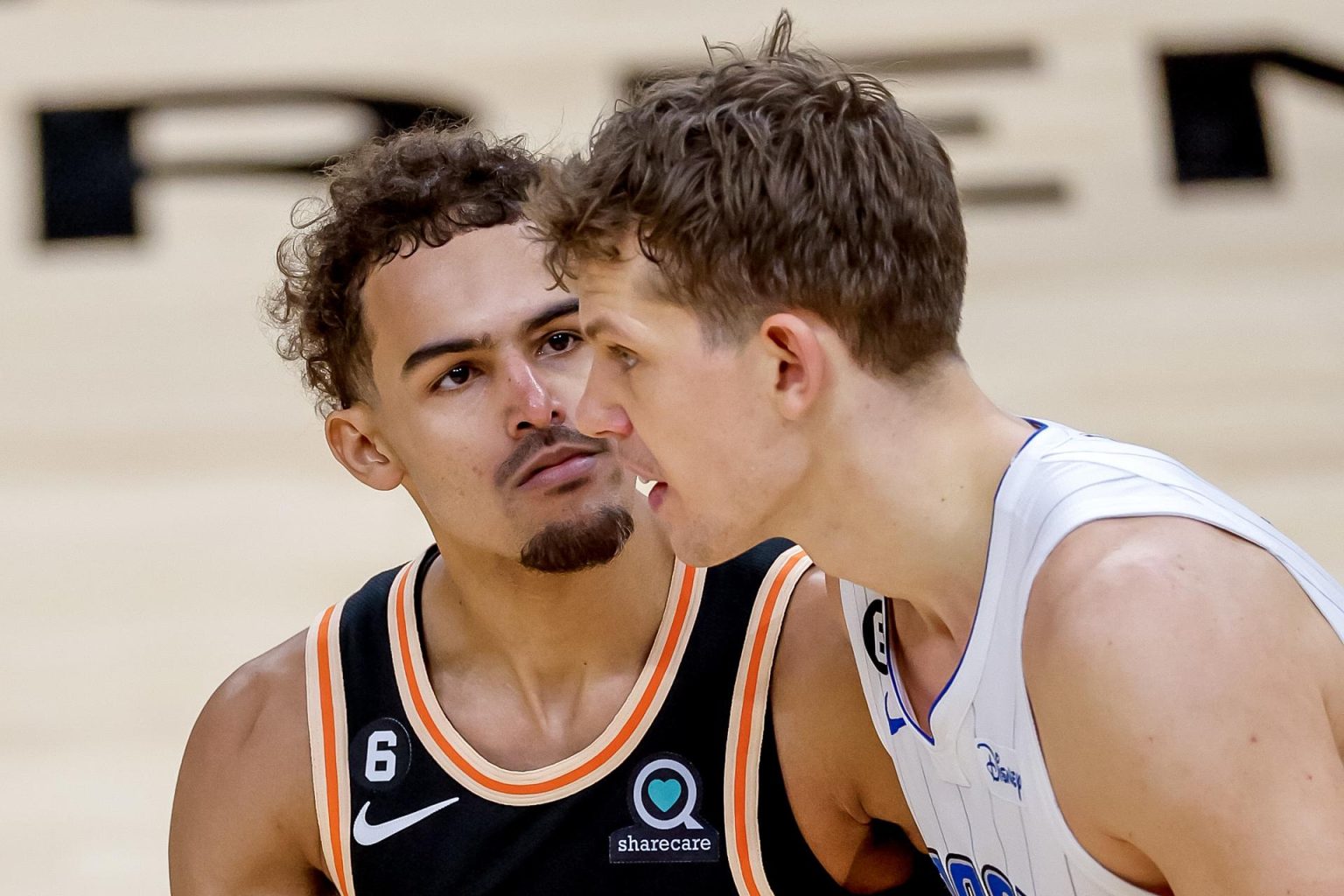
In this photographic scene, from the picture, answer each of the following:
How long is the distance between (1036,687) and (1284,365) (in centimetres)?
444

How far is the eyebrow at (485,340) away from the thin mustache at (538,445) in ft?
0.52

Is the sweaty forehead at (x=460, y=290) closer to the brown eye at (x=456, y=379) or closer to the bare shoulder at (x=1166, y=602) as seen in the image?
the brown eye at (x=456, y=379)

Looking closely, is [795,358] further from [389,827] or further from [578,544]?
[389,827]

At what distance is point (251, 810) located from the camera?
2469 millimetres

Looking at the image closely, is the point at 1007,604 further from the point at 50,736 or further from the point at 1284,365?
the point at 1284,365

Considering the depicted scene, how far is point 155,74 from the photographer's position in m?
6.50

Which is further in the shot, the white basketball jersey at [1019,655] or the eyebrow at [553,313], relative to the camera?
the eyebrow at [553,313]

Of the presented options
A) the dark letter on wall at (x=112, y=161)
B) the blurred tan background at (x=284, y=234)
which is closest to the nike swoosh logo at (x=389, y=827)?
the blurred tan background at (x=284, y=234)

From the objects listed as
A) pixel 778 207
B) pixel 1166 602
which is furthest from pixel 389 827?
pixel 1166 602

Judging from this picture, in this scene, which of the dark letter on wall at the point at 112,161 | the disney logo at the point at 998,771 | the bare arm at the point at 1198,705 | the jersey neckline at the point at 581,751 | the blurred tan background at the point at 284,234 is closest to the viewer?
the bare arm at the point at 1198,705

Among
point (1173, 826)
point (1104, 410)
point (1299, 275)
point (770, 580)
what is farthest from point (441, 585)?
point (1299, 275)

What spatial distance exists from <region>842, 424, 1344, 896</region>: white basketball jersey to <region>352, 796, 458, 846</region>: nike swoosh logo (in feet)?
2.62

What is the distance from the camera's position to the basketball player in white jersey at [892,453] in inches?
65.4

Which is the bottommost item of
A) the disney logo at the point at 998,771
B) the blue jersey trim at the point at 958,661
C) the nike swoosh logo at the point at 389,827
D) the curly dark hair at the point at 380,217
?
the nike swoosh logo at the point at 389,827
